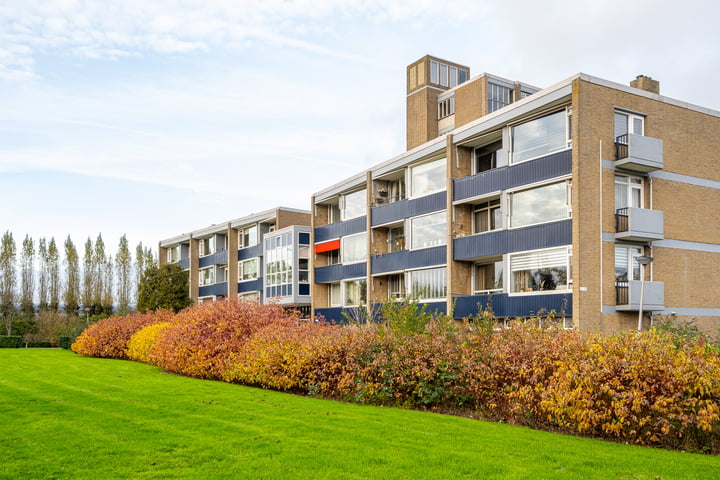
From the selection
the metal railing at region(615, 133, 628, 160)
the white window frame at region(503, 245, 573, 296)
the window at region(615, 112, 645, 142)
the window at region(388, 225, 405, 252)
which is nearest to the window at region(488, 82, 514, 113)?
the window at region(388, 225, 405, 252)

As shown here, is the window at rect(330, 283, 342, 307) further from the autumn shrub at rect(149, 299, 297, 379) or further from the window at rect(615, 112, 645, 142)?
the window at rect(615, 112, 645, 142)

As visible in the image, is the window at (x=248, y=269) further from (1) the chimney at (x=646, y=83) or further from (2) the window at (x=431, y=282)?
(1) the chimney at (x=646, y=83)

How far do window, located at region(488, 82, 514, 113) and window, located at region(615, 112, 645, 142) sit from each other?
19.1m

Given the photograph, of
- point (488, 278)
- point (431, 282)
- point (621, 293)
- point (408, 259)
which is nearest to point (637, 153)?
point (621, 293)

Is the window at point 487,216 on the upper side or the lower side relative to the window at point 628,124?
lower

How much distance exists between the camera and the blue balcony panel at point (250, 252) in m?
57.2

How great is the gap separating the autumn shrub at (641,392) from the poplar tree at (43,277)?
255 feet

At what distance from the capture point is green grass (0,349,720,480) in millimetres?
8578

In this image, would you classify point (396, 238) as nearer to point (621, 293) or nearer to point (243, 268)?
point (621, 293)

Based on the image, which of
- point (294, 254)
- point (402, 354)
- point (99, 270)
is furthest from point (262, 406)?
point (99, 270)

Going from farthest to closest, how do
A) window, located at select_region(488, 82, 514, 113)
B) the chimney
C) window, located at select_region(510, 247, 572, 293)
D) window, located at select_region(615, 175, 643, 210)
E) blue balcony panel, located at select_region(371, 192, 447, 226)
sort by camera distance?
1. window, located at select_region(488, 82, 514, 113)
2. blue balcony panel, located at select_region(371, 192, 447, 226)
3. the chimney
4. window, located at select_region(615, 175, 643, 210)
5. window, located at select_region(510, 247, 572, 293)

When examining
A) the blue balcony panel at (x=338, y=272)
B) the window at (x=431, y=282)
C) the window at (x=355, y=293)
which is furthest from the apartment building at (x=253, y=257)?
the window at (x=431, y=282)

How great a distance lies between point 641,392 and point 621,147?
1753 centimetres

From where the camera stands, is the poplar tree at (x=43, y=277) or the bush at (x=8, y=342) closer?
the bush at (x=8, y=342)
